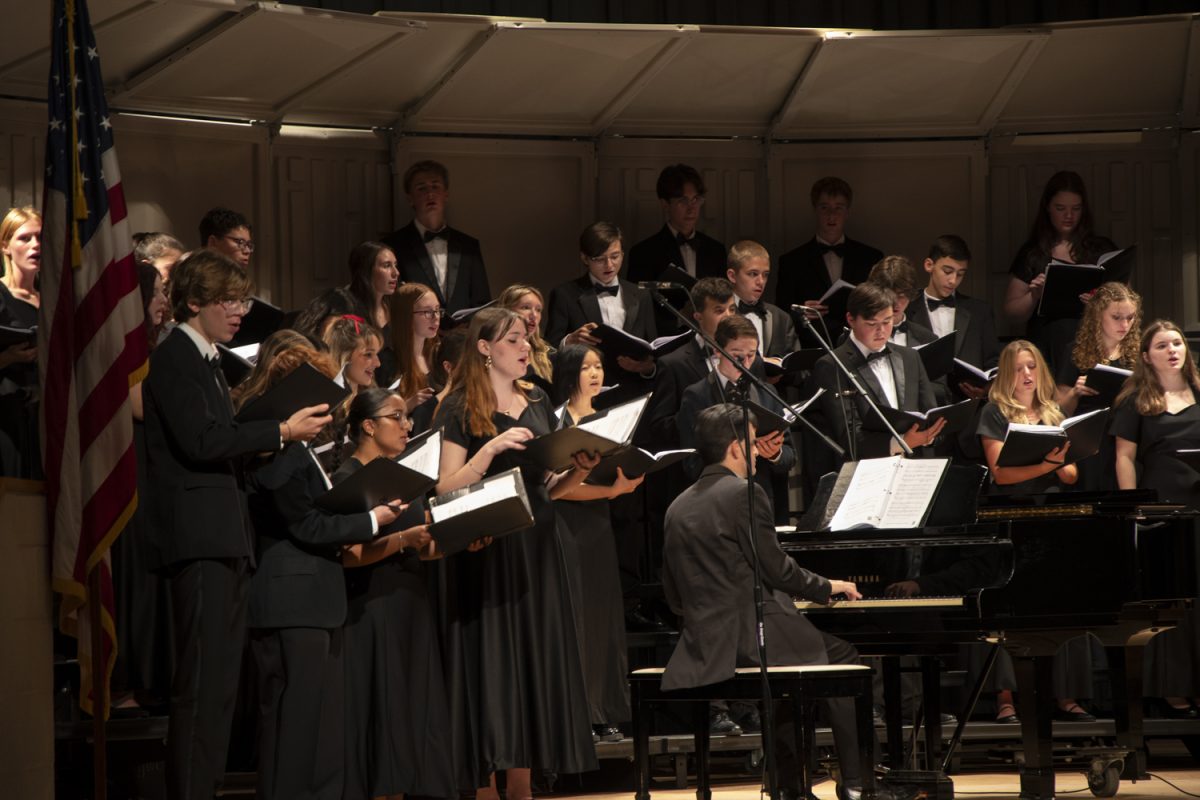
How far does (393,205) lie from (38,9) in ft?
7.61

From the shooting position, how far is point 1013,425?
669 centimetres

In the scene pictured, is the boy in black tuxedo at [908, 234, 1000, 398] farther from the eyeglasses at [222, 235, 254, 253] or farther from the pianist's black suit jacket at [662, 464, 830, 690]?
the eyeglasses at [222, 235, 254, 253]

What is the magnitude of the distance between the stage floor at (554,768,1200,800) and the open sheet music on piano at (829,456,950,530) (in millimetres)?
1276

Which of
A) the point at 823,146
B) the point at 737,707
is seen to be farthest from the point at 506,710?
the point at 823,146

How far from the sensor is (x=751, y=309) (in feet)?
26.0

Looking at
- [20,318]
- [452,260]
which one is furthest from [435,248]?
[20,318]

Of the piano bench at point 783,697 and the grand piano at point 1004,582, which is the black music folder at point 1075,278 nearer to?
the grand piano at point 1004,582

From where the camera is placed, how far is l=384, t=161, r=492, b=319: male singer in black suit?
8.11 metres

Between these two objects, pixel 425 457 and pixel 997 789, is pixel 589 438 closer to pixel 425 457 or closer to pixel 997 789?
pixel 425 457

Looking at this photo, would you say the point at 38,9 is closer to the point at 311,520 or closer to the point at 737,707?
the point at 311,520

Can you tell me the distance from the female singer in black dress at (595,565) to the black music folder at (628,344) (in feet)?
1.28

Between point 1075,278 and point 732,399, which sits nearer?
point 732,399

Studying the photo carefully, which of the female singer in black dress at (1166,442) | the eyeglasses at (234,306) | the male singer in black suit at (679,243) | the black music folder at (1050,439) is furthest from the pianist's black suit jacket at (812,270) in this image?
the eyeglasses at (234,306)

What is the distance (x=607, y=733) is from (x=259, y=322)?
2.00 meters
